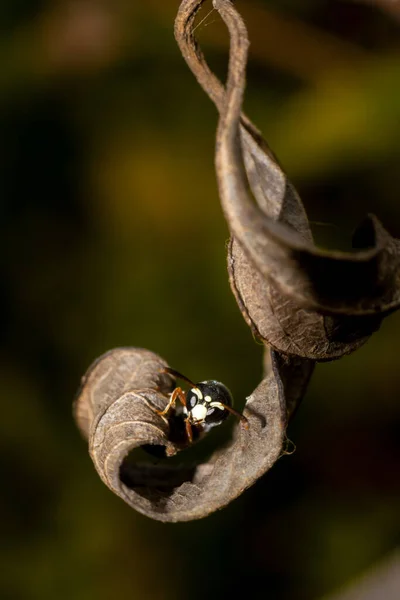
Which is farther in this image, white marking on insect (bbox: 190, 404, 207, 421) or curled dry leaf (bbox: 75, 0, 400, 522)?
white marking on insect (bbox: 190, 404, 207, 421)

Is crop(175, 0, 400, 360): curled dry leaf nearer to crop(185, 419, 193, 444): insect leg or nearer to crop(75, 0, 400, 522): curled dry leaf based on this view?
crop(75, 0, 400, 522): curled dry leaf

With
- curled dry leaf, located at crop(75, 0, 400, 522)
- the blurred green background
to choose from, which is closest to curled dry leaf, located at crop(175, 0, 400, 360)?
curled dry leaf, located at crop(75, 0, 400, 522)

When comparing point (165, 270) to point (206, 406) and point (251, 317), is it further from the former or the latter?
point (251, 317)

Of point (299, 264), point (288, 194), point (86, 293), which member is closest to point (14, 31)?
point (86, 293)

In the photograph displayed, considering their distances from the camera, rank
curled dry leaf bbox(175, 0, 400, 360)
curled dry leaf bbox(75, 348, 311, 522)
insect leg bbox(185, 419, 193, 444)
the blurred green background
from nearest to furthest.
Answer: curled dry leaf bbox(175, 0, 400, 360) → curled dry leaf bbox(75, 348, 311, 522) → insect leg bbox(185, 419, 193, 444) → the blurred green background

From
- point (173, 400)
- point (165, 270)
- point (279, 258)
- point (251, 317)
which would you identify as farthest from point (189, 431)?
point (165, 270)
